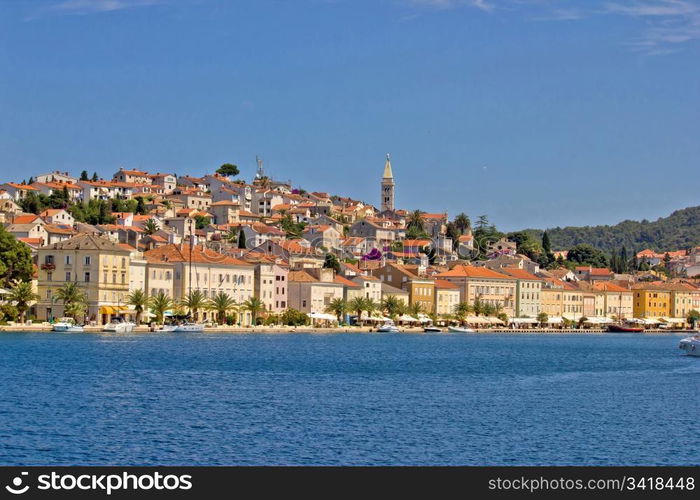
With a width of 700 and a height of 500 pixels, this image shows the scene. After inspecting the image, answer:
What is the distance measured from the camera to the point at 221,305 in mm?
104000

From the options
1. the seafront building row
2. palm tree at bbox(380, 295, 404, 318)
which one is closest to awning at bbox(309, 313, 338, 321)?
the seafront building row

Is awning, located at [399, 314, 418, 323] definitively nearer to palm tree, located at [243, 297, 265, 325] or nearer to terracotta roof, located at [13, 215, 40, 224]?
palm tree, located at [243, 297, 265, 325]

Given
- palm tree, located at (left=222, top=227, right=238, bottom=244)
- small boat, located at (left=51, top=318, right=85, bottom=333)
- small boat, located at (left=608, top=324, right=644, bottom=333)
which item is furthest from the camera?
small boat, located at (left=608, top=324, right=644, bottom=333)

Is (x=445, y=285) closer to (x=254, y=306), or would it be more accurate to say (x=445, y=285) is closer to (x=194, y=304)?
(x=254, y=306)

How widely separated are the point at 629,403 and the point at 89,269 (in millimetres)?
58637

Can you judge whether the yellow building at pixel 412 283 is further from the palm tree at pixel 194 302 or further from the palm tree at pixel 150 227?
the palm tree at pixel 194 302

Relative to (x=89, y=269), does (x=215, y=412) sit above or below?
below

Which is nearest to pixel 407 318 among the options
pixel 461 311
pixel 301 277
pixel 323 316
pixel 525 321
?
pixel 461 311

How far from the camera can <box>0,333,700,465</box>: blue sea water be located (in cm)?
3162

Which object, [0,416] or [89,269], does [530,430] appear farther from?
[89,269]

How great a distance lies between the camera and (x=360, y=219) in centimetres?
19075

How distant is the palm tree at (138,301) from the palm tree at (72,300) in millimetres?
3851

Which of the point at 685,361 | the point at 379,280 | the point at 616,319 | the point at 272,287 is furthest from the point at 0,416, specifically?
the point at 616,319

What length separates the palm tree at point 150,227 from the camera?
141387 mm
